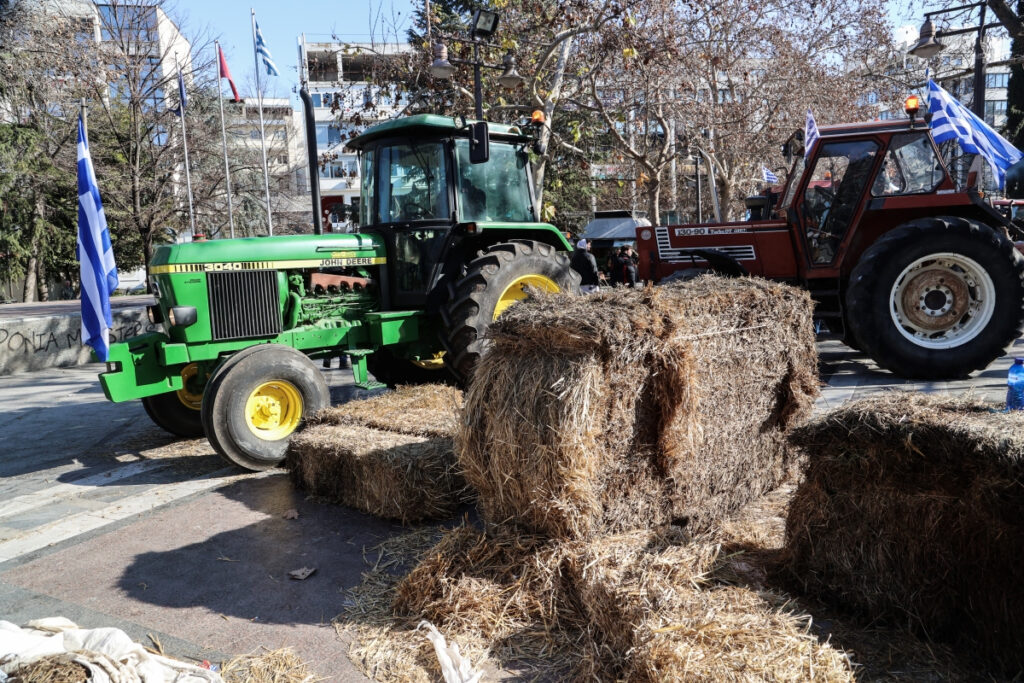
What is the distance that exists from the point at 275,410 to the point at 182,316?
1.07 metres

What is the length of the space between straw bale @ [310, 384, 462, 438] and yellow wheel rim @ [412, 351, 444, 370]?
1.28m

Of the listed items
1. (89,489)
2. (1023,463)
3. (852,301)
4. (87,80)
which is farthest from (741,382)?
(87,80)

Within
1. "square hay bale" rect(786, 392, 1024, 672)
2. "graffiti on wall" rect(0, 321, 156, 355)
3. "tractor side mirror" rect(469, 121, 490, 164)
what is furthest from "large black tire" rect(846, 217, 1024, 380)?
"graffiti on wall" rect(0, 321, 156, 355)

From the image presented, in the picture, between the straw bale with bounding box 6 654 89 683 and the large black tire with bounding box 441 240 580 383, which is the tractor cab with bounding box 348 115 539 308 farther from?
the straw bale with bounding box 6 654 89 683

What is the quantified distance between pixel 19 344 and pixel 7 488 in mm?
7001

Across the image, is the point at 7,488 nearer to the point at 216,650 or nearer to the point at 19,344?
the point at 216,650

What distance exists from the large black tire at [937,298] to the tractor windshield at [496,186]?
11.4ft

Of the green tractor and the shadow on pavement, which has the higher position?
the green tractor

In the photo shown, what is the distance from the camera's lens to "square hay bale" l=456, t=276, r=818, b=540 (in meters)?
3.30

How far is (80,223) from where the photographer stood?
5781 mm

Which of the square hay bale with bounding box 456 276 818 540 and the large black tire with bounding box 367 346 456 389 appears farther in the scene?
the large black tire with bounding box 367 346 456 389

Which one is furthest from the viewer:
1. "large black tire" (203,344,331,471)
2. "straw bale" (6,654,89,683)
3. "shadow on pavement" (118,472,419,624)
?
"large black tire" (203,344,331,471)

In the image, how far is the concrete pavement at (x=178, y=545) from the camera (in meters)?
3.48

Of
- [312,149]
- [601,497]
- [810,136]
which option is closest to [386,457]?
[601,497]
